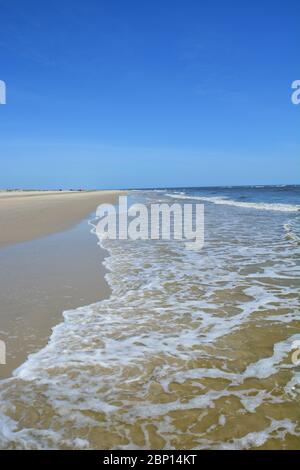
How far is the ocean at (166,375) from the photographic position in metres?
2.67

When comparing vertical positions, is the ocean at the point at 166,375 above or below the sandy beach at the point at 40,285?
below

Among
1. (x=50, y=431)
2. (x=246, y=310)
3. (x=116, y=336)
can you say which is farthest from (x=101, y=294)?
(x=50, y=431)

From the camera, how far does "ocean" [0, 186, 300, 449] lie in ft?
8.77

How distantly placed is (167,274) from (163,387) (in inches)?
169

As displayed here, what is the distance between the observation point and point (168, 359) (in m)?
3.85

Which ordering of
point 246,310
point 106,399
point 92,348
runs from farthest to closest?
point 246,310 < point 92,348 < point 106,399

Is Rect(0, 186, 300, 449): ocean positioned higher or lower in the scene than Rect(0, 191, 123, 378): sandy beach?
lower

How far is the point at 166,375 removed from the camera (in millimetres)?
3516

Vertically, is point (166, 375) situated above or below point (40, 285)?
below

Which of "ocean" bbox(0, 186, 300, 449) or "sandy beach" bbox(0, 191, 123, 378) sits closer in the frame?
"ocean" bbox(0, 186, 300, 449)

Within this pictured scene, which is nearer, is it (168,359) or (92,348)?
(168,359)

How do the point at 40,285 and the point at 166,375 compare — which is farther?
the point at 40,285

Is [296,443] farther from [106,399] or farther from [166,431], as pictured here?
[106,399]

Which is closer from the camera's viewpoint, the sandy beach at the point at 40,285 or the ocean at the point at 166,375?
the ocean at the point at 166,375
